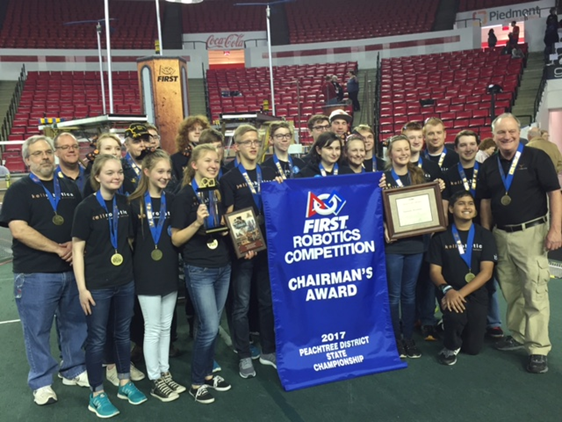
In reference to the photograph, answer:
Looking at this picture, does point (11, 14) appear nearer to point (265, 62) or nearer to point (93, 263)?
point (265, 62)

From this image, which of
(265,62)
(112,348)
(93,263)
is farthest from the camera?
(265,62)

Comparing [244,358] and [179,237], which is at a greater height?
[179,237]

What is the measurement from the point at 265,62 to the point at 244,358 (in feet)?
65.0

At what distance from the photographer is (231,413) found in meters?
3.08

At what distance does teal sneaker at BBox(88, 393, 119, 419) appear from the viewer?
10.1 ft

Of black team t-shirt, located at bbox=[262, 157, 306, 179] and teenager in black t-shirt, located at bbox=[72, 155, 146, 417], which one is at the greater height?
black team t-shirt, located at bbox=[262, 157, 306, 179]

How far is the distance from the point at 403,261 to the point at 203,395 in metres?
1.72

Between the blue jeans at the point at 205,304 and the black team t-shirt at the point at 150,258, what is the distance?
0.13 meters

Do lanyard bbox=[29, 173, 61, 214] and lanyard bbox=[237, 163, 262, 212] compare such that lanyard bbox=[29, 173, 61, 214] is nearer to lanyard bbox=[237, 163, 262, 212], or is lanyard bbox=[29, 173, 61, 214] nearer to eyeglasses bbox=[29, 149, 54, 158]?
eyeglasses bbox=[29, 149, 54, 158]

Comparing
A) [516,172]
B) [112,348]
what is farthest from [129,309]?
[516,172]

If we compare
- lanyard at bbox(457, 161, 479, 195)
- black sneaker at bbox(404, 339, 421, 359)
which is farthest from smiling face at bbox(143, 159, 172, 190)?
lanyard at bbox(457, 161, 479, 195)

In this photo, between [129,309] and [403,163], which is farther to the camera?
A: [403,163]

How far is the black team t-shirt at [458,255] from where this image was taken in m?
3.77

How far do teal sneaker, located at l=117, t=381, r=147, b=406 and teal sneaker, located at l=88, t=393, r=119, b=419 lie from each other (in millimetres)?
137
